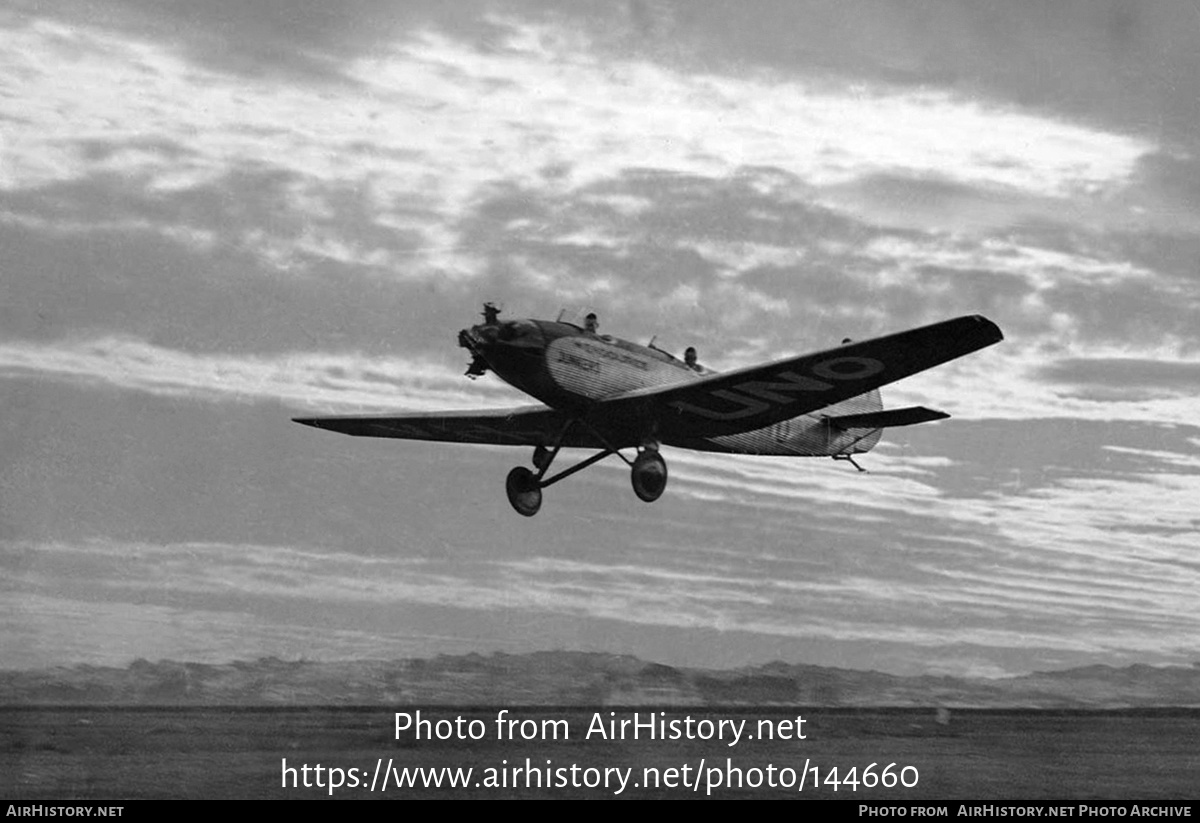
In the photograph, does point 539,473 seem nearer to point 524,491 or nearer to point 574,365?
point 524,491

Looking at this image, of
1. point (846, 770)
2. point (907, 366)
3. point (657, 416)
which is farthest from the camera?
point (846, 770)

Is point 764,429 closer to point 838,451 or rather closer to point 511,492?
point 838,451

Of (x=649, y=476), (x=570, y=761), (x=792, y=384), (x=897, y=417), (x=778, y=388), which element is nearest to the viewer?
(x=792, y=384)

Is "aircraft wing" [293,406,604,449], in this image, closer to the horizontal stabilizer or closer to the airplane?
the airplane

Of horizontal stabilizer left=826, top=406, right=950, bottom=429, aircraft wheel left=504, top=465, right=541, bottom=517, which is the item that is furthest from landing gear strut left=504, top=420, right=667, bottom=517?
horizontal stabilizer left=826, top=406, right=950, bottom=429

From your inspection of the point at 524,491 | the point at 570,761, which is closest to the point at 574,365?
the point at 524,491
